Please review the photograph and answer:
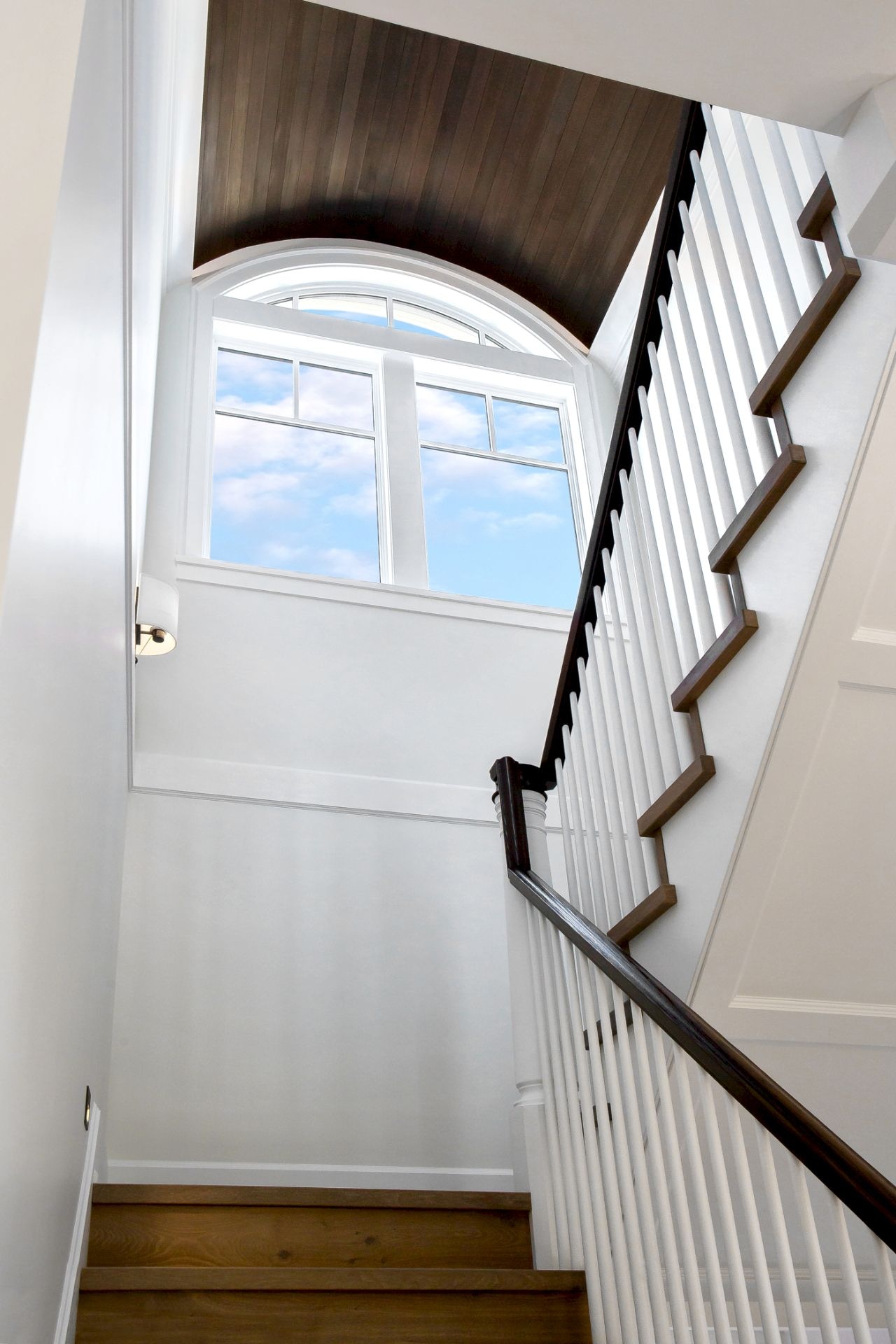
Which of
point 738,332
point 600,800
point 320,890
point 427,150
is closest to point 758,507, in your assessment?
A: point 738,332

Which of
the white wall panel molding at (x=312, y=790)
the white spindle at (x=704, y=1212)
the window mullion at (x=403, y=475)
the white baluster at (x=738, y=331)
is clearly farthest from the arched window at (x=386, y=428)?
the white spindle at (x=704, y=1212)

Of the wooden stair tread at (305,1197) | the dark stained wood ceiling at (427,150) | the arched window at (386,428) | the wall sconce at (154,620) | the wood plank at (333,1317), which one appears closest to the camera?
the wood plank at (333,1317)

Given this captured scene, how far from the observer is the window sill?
4.76 meters

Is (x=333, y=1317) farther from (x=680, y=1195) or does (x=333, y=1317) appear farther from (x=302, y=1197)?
(x=680, y=1195)

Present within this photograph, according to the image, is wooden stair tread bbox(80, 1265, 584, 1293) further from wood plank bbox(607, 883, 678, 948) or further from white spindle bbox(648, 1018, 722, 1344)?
wood plank bbox(607, 883, 678, 948)

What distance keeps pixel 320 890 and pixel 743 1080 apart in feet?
8.26

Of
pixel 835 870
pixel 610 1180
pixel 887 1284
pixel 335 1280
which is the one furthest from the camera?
pixel 335 1280

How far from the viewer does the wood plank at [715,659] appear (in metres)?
2.34

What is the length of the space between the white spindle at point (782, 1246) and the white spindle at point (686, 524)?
3.67ft

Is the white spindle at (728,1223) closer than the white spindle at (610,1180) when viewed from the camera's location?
Yes

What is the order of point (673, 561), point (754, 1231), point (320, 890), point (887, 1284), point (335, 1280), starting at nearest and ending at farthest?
1. point (887, 1284)
2. point (754, 1231)
3. point (335, 1280)
4. point (673, 561)
5. point (320, 890)

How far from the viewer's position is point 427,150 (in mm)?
5656

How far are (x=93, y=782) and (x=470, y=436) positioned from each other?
3.77 meters

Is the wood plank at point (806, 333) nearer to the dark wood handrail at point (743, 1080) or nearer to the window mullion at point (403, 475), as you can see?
the dark wood handrail at point (743, 1080)
